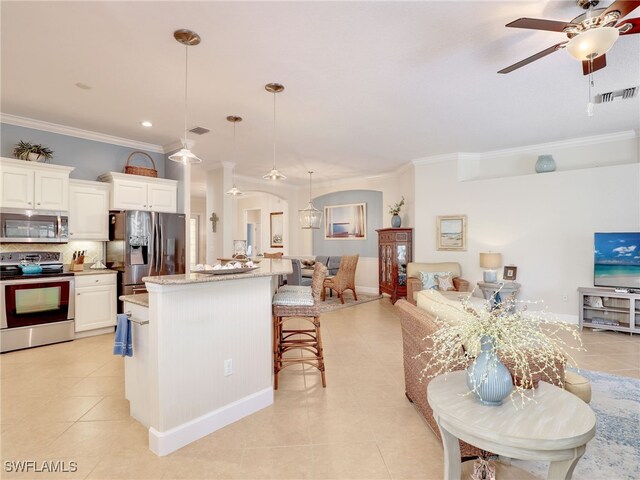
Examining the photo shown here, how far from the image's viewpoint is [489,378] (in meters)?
1.51

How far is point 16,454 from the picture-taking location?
2.10 m

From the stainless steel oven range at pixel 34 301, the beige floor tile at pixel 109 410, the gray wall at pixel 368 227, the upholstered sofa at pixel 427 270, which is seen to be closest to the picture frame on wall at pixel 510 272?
the upholstered sofa at pixel 427 270

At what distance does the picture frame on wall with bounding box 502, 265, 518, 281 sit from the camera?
215 inches

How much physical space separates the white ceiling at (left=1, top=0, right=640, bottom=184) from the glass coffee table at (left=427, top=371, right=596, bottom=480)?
249cm

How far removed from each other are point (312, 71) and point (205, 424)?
3.09 meters

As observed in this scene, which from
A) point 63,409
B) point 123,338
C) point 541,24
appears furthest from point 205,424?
point 541,24

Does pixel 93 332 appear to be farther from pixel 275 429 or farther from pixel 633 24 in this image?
pixel 633 24

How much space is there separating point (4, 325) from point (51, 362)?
2.78 ft

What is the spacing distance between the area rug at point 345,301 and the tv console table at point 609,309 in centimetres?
380

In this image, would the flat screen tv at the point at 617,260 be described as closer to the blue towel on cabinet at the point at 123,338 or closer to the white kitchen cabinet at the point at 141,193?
the blue towel on cabinet at the point at 123,338

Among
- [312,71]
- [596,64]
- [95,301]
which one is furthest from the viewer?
[95,301]

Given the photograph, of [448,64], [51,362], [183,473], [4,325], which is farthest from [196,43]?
[4,325]

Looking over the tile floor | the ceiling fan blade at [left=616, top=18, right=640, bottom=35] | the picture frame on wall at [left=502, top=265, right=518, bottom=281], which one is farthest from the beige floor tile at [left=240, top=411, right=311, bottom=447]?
the picture frame on wall at [left=502, top=265, right=518, bottom=281]

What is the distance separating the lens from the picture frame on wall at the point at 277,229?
33.2 feet
